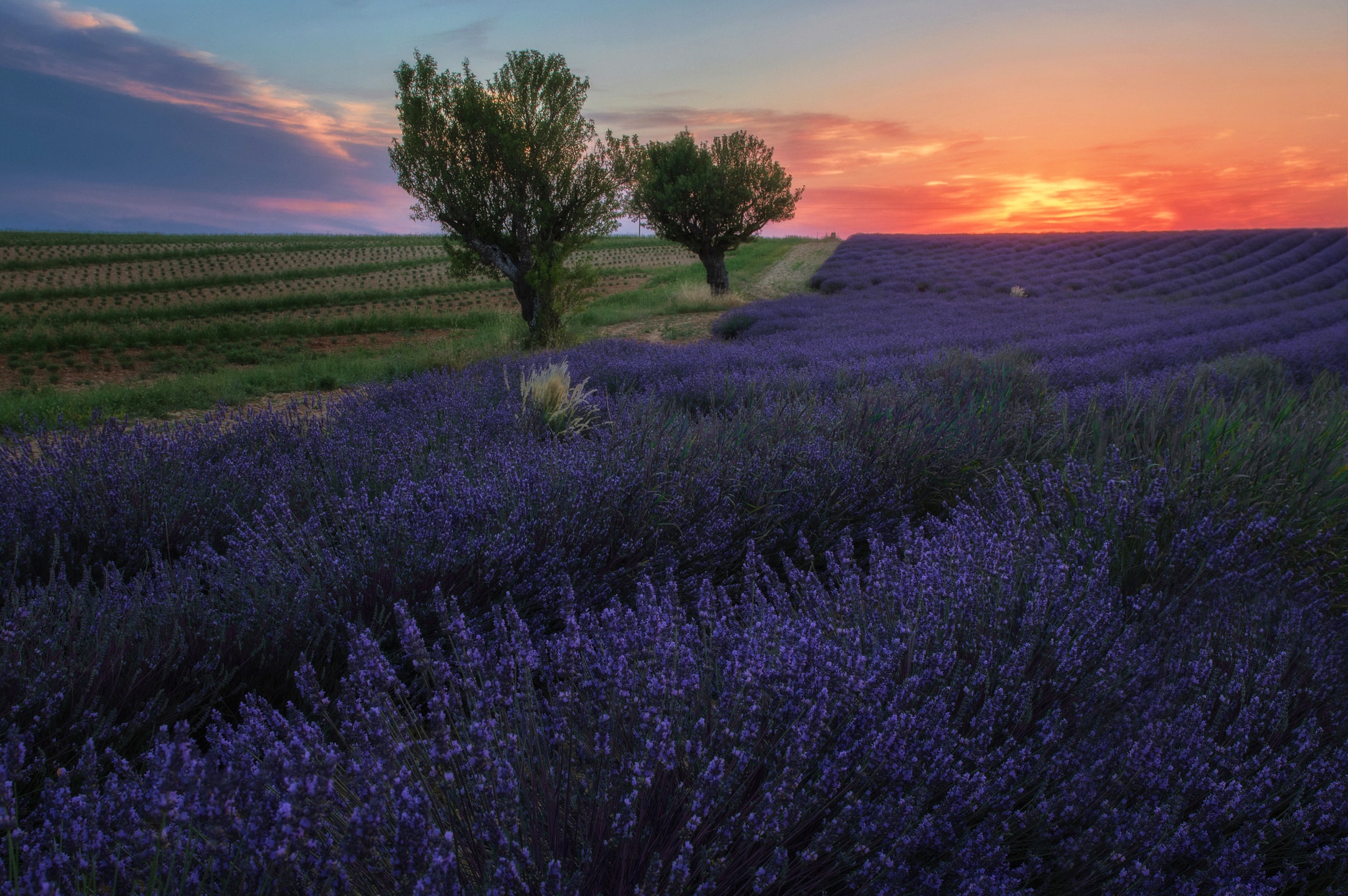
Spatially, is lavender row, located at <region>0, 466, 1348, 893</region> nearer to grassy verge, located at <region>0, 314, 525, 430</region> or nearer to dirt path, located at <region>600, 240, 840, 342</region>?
grassy verge, located at <region>0, 314, 525, 430</region>

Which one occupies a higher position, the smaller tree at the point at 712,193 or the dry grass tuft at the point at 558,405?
the smaller tree at the point at 712,193

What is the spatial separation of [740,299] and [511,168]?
28.3 feet

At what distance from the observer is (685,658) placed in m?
1.44

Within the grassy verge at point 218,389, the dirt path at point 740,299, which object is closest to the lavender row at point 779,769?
the grassy verge at point 218,389

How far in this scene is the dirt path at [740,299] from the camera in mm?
13875

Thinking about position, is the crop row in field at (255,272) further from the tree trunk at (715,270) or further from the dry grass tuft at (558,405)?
the dry grass tuft at (558,405)

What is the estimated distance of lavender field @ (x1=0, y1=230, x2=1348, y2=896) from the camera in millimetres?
1074

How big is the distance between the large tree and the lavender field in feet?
27.8

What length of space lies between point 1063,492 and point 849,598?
184 centimetres

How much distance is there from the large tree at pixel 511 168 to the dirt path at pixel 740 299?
1936mm

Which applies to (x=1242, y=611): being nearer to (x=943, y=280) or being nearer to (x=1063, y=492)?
(x=1063, y=492)

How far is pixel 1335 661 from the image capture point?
184 centimetres

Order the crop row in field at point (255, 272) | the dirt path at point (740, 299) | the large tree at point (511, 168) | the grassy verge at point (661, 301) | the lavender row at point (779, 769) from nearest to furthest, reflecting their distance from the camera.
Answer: the lavender row at point (779, 769) < the large tree at point (511, 168) < the dirt path at point (740, 299) < the grassy verge at point (661, 301) < the crop row in field at point (255, 272)

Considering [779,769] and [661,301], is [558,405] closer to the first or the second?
[779,769]
